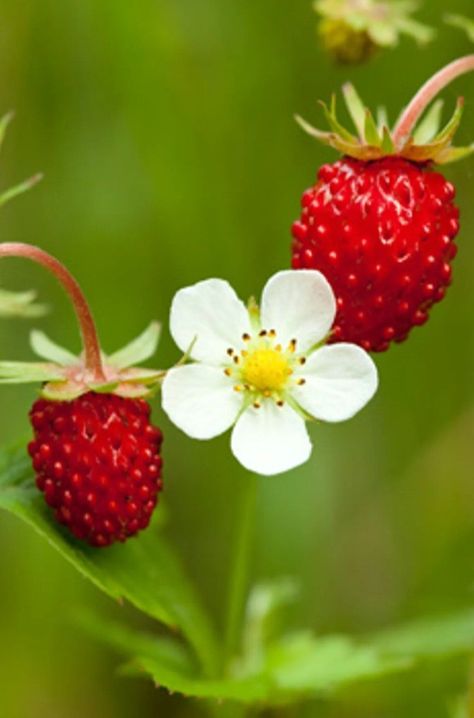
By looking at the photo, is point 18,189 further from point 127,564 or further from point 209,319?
point 127,564

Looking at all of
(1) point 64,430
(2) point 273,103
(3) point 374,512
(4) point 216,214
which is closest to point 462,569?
(3) point 374,512

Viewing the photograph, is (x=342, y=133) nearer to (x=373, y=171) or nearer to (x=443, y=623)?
(x=373, y=171)

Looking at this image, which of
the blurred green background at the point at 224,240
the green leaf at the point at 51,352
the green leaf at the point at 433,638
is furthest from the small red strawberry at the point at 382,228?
the blurred green background at the point at 224,240

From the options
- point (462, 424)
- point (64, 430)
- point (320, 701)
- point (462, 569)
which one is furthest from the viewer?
point (462, 424)

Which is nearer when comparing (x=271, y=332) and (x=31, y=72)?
(x=271, y=332)

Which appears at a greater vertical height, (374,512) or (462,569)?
(374,512)

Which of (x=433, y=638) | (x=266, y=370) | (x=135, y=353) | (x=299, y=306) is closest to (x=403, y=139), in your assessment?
(x=299, y=306)
